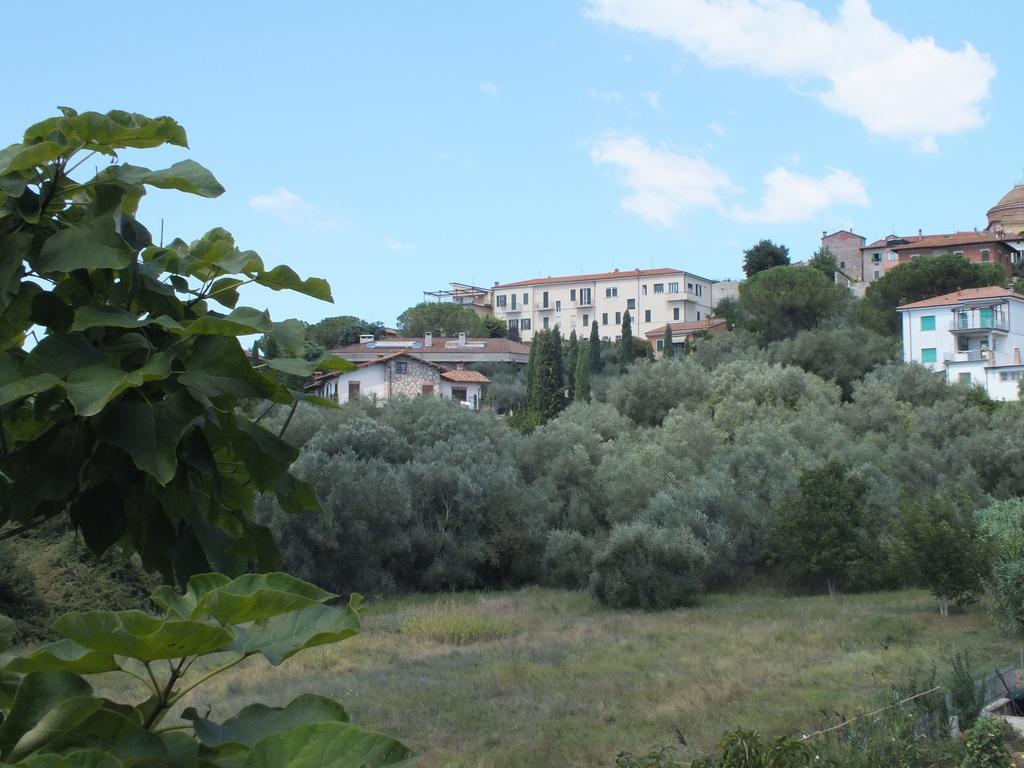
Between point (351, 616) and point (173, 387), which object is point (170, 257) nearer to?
point (173, 387)

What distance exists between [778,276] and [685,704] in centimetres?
→ 4352

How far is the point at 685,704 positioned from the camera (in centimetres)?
1142

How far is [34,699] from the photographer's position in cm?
100

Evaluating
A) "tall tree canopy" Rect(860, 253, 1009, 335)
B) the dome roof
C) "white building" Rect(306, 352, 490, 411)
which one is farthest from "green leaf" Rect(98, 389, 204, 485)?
the dome roof

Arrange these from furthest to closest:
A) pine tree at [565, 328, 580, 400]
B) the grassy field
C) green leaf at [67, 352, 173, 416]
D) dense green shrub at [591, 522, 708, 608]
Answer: pine tree at [565, 328, 580, 400]
dense green shrub at [591, 522, 708, 608]
the grassy field
green leaf at [67, 352, 173, 416]

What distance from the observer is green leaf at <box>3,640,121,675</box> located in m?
0.97

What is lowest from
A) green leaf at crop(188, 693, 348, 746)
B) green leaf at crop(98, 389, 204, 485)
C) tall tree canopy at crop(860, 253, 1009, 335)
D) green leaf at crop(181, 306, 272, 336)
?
green leaf at crop(188, 693, 348, 746)

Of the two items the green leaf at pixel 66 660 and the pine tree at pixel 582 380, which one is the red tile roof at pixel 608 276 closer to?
the pine tree at pixel 582 380

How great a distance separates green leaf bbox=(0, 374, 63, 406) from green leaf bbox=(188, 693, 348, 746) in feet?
1.29

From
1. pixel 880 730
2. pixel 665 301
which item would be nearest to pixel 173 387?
pixel 880 730

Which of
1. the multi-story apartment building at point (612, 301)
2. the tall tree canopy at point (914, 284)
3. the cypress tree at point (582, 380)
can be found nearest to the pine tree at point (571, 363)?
the cypress tree at point (582, 380)

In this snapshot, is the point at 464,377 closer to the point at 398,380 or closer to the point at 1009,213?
the point at 398,380

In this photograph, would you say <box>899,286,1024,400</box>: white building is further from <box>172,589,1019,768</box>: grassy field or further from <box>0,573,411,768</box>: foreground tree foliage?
<box>0,573,411,768</box>: foreground tree foliage

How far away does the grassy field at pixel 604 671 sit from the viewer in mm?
10523
